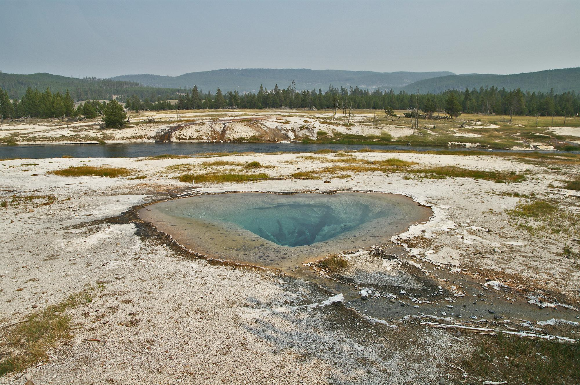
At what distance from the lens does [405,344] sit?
34.5 feet

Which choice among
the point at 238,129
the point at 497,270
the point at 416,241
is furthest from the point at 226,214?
the point at 238,129

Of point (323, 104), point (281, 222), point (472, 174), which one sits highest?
point (323, 104)

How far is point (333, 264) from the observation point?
15.6 meters

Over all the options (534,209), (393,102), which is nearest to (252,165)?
(534,209)

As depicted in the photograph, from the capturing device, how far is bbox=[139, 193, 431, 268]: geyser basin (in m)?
17.6

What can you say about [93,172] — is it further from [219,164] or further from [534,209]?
[534,209]

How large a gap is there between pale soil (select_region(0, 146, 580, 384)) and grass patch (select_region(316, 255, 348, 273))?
2.16ft

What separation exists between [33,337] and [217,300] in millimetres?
5625

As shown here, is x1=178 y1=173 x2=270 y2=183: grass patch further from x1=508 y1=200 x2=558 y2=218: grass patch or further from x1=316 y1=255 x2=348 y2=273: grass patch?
x1=508 y1=200 x2=558 y2=218: grass patch

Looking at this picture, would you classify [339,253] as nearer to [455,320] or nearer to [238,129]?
[455,320]

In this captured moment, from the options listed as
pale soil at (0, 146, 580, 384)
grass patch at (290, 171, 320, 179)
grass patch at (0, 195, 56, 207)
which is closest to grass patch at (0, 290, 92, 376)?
pale soil at (0, 146, 580, 384)

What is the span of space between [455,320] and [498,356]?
6.06ft

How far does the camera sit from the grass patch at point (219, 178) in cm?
3338

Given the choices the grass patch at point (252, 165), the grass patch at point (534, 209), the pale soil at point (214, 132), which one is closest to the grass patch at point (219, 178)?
the grass patch at point (252, 165)
